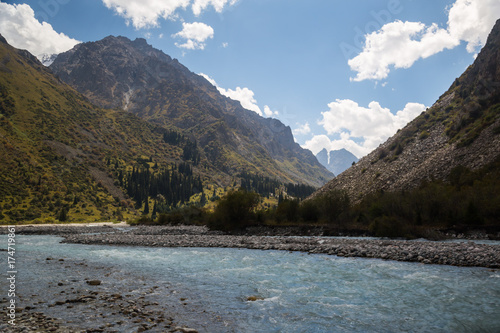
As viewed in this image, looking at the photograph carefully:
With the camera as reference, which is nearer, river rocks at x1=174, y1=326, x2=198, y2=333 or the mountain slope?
river rocks at x1=174, y1=326, x2=198, y2=333

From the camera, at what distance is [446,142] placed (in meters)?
90.0

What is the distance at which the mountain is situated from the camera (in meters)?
73.9

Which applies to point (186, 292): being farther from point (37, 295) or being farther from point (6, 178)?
point (6, 178)

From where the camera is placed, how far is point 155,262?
29.1 metres

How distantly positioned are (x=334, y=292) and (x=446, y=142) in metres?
94.9

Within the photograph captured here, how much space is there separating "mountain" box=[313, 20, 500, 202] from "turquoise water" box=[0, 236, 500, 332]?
61939mm

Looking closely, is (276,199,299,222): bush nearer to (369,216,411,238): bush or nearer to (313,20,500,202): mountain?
(369,216,411,238): bush

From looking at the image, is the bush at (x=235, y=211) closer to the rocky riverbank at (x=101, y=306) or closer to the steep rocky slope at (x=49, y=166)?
the rocky riverbank at (x=101, y=306)

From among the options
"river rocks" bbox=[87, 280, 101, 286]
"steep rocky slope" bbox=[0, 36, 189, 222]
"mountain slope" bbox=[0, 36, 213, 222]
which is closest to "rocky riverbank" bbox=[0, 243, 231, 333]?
"river rocks" bbox=[87, 280, 101, 286]

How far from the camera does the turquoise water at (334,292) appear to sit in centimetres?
1245

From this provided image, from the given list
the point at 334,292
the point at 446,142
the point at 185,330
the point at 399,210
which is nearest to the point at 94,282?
the point at 185,330

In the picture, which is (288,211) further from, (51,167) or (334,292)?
(51,167)

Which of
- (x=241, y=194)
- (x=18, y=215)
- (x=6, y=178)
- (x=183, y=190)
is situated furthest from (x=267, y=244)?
(x=183, y=190)

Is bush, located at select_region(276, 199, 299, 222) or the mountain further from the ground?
the mountain
